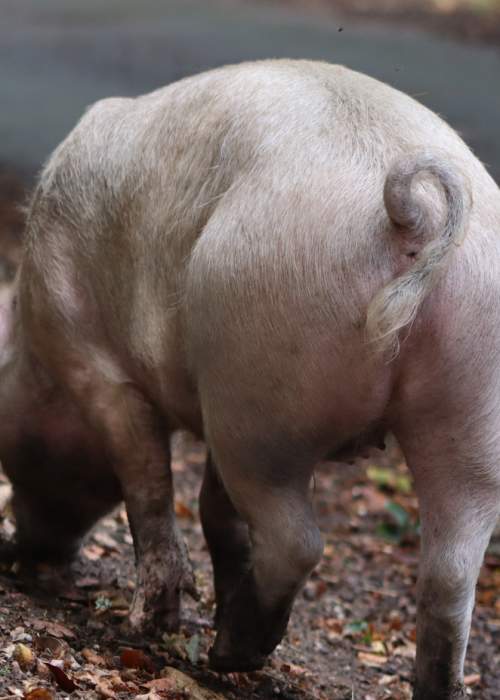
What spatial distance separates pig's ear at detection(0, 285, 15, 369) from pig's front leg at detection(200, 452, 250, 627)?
954 millimetres

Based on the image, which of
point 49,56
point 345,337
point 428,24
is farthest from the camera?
point 49,56

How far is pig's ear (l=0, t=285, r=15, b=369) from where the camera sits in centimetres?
509

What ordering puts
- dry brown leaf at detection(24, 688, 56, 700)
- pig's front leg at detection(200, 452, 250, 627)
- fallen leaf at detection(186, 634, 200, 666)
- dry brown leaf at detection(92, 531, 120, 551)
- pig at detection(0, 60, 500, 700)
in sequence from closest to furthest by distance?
1. pig at detection(0, 60, 500, 700)
2. dry brown leaf at detection(24, 688, 56, 700)
3. fallen leaf at detection(186, 634, 200, 666)
4. pig's front leg at detection(200, 452, 250, 627)
5. dry brown leaf at detection(92, 531, 120, 551)

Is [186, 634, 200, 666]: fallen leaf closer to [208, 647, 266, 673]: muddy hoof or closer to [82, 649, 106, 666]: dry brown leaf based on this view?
[208, 647, 266, 673]: muddy hoof

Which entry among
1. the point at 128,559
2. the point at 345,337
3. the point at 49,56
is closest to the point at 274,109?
the point at 345,337

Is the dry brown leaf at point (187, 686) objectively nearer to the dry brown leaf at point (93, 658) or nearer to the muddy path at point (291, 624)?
the muddy path at point (291, 624)

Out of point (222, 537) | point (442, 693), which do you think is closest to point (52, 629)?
point (222, 537)

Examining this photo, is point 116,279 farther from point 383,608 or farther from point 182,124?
point 383,608

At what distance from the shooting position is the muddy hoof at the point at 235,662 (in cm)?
419

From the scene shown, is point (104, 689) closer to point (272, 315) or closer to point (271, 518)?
point (271, 518)

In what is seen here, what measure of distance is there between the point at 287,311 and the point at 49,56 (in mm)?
12534

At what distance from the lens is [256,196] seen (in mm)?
3654

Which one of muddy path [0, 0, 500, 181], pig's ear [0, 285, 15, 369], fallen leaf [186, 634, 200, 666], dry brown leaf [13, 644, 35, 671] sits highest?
muddy path [0, 0, 500, 181]

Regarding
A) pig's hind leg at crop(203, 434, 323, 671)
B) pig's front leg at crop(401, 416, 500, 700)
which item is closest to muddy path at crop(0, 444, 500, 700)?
pig's hind leg at crop(203, 434, 323, 671)
